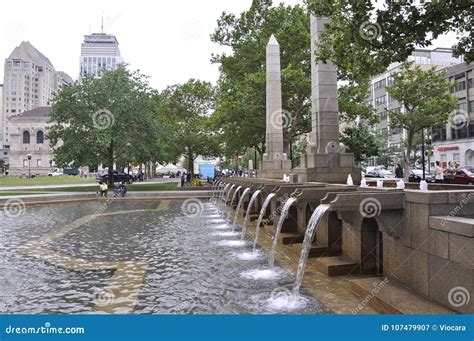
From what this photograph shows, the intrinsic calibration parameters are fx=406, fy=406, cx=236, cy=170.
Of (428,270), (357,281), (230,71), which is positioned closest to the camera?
(428,270)

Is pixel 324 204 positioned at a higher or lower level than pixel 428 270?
higher

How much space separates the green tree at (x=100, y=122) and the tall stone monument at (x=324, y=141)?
23.4 metres

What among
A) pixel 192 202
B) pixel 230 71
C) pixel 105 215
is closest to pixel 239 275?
pixel 105 215

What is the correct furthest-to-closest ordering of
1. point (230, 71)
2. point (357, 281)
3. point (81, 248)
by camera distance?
point (230, 71) → point (81, 248) → point (357, 281)

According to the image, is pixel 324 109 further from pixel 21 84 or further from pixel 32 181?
pixel 21 84

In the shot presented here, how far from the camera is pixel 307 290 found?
26.7 ft

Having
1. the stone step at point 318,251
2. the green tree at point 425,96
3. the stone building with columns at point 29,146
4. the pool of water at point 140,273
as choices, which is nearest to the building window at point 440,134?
the green tree at point 425,96

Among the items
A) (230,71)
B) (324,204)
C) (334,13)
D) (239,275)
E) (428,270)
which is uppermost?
(230,71)

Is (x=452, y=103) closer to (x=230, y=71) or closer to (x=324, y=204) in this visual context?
(x=230, y=71)

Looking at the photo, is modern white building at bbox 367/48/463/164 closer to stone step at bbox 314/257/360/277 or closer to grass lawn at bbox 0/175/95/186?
grass lawn at bbox 0/175/95/186

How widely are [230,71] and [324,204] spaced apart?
1233 inches

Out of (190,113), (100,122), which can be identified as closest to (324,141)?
(100,122)

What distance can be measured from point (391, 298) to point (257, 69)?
32.0 meters

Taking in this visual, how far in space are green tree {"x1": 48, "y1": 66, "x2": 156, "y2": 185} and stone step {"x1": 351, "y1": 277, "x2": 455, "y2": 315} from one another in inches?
1223
